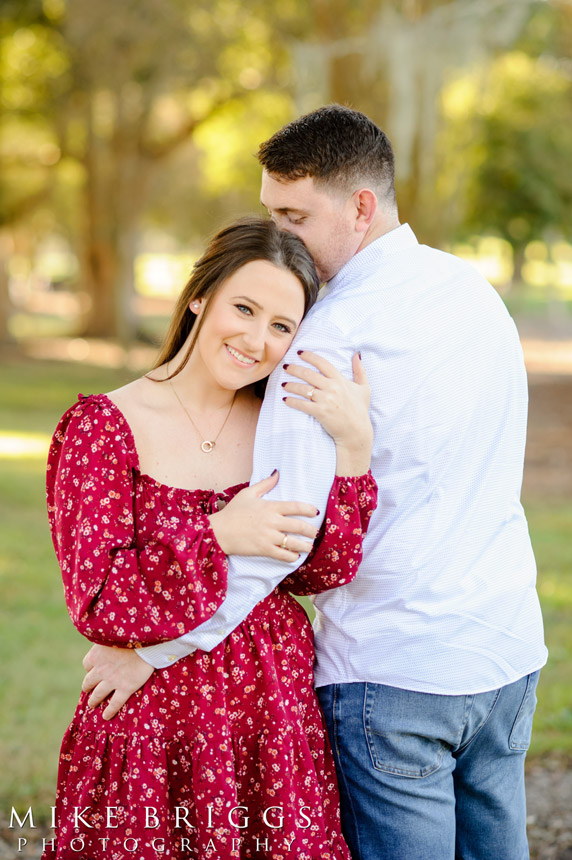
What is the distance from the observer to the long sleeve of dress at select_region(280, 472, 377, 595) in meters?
2.03

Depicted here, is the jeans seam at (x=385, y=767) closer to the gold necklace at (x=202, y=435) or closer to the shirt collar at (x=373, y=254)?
the gold necklace at (x=202, y=435)

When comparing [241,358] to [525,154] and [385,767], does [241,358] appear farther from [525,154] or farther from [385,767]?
[525,154]

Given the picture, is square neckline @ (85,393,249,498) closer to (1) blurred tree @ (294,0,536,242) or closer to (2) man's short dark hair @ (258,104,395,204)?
(2) man's short dark hair @ (258,104,395,204)

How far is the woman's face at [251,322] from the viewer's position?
7.09 feet

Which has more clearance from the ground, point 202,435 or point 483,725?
point 202,435

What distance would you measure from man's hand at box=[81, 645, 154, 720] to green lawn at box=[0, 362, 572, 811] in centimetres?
72

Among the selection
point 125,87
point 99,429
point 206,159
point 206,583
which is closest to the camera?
point 206,583

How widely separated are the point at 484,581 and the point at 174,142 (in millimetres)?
20825

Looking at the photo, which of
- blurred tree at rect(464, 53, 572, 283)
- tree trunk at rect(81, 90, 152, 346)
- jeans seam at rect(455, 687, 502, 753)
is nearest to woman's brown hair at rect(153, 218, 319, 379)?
jeans seam at rect(455, 687, 502, 753)

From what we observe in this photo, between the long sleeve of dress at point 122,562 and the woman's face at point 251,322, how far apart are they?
30 centimetres

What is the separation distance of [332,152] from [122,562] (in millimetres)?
985

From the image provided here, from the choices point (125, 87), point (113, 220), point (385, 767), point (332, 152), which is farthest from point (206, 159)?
point (385, 767)

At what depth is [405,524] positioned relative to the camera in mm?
2117

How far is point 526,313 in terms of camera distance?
36.0 m
